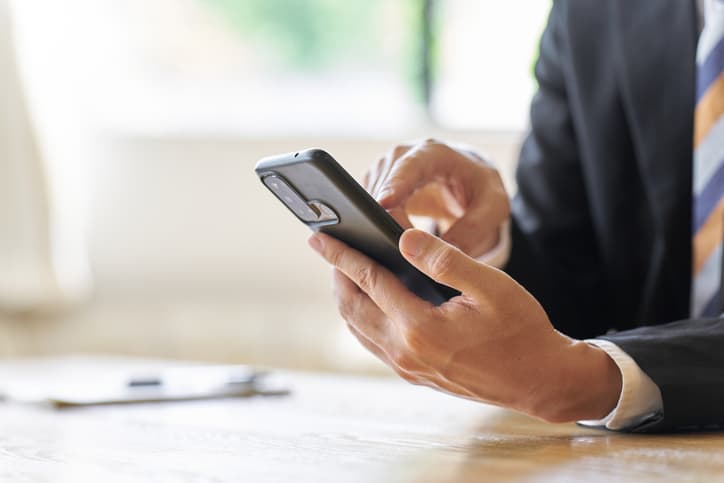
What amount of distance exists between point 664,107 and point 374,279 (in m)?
0.63

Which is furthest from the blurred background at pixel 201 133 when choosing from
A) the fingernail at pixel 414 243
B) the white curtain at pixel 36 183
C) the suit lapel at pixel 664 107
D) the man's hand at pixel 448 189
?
the fingernail at pixel 414 243

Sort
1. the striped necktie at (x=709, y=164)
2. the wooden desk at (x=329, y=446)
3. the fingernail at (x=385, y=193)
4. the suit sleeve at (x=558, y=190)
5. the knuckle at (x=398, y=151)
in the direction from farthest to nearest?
1. the suit sleeve at (x=558, y=190)
2. the striped necktie at (x=709, y=164)
3. the knuckle at (x=398, y=151)
4. the fingernail at (x=385, y=193)
5. the wooden desk at (x=329, y=446)

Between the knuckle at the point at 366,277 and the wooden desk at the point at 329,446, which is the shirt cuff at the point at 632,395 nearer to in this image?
the wooden desk at the point at 329,446

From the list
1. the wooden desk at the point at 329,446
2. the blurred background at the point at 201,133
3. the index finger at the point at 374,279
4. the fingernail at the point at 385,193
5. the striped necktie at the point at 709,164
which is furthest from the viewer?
the blurred background at the point at 201,133

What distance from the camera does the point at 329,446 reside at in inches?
30.6

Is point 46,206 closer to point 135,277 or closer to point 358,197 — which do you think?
point 135,277

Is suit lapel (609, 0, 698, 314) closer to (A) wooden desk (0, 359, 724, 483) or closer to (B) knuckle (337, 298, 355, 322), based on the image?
(A) wooden desk (0, 359, 724, 483)

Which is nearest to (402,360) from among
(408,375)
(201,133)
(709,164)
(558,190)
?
(408,375)

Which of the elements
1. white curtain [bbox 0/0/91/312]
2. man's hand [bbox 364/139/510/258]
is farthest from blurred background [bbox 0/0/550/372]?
man's hand [bbox 364/139/510/258]

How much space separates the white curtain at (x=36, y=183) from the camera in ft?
9.63

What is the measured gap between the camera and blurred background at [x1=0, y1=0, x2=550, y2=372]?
2.85 m

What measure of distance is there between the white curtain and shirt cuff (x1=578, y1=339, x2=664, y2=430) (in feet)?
7.85

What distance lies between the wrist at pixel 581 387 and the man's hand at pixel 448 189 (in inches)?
9.2

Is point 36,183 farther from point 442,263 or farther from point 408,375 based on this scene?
point 442,263
